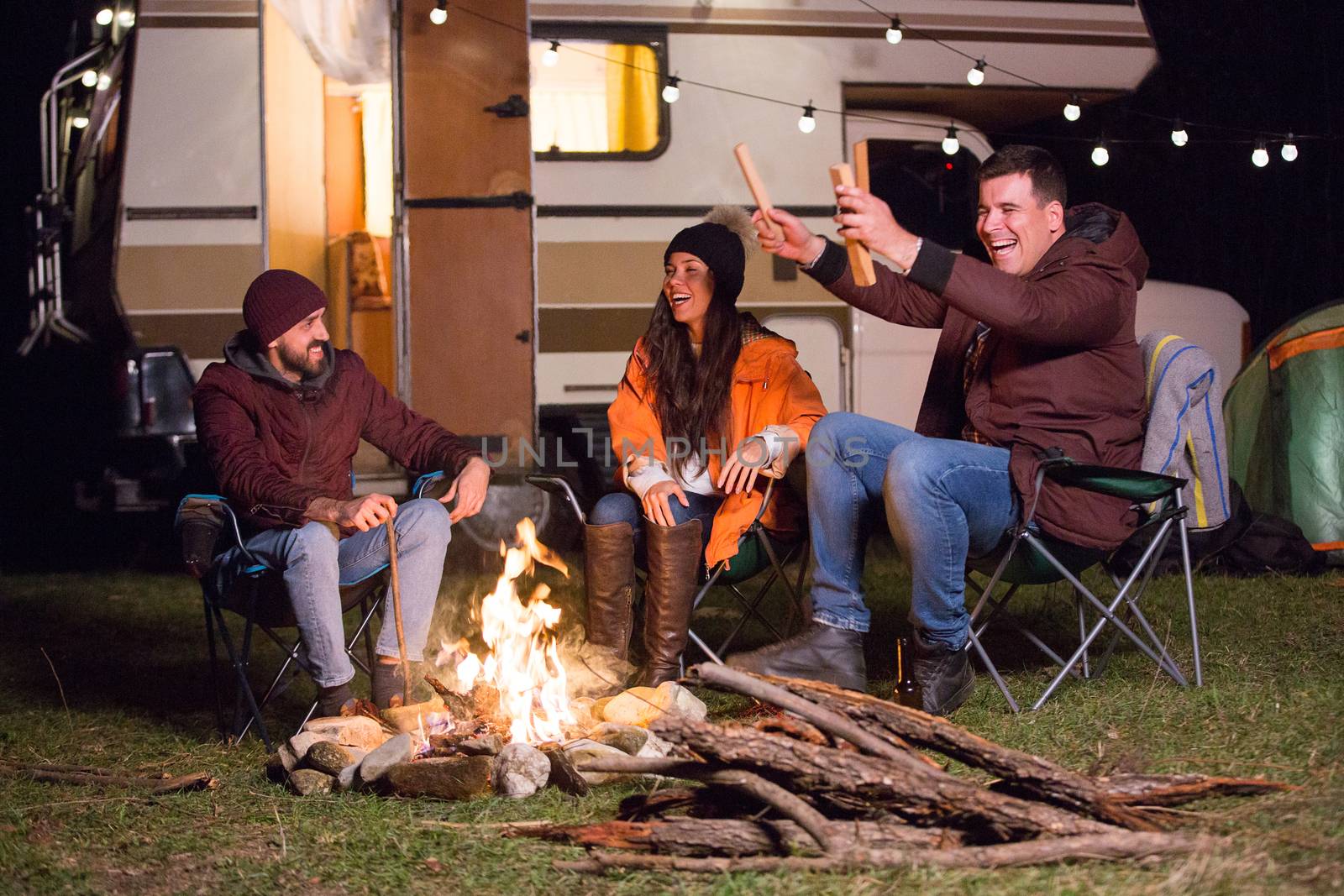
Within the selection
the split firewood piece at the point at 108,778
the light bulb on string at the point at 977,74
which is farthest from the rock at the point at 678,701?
the light bulb on string at the point at 977,74

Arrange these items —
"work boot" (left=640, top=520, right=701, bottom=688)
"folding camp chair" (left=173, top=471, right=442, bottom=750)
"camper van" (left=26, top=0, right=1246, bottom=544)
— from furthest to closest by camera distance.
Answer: "camper van" (left=26, top=0, right=1246, bottom=544)
"work boot" (left=640, top=520, right=701, bottom=688)
"folding camp chair" (left=173, top=471, right=442, bottom=750)

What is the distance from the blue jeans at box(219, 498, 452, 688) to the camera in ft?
9.41

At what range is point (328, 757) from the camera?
262 centimetres

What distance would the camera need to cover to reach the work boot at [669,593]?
3086mm

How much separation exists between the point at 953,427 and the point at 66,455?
194 inches

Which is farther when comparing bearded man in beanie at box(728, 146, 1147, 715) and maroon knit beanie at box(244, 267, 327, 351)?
maroon knit beanie at box(244, 267, 327, 351)

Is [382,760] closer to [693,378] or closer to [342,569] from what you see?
[342,569]

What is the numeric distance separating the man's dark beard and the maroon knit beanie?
49 millimetres

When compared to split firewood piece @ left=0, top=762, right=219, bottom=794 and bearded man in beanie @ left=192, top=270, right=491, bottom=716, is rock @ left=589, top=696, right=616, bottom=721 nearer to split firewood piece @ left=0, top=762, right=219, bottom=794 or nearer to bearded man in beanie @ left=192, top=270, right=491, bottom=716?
bearded man in beanie @ left=192, top=270, right=491, bottom=716

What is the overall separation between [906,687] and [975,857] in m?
1.07

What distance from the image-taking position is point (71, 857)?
2.27 metres

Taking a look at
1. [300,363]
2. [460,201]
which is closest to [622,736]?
[300,363]

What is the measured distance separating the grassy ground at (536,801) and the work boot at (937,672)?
0.30 feet

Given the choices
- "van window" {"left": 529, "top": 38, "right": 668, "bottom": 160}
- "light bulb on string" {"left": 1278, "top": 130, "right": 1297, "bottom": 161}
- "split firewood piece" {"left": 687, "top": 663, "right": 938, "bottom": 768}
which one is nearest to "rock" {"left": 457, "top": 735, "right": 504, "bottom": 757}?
"split firewood piece" {"left": 687, "top": 663, "right": 938, "bottom": 768}
